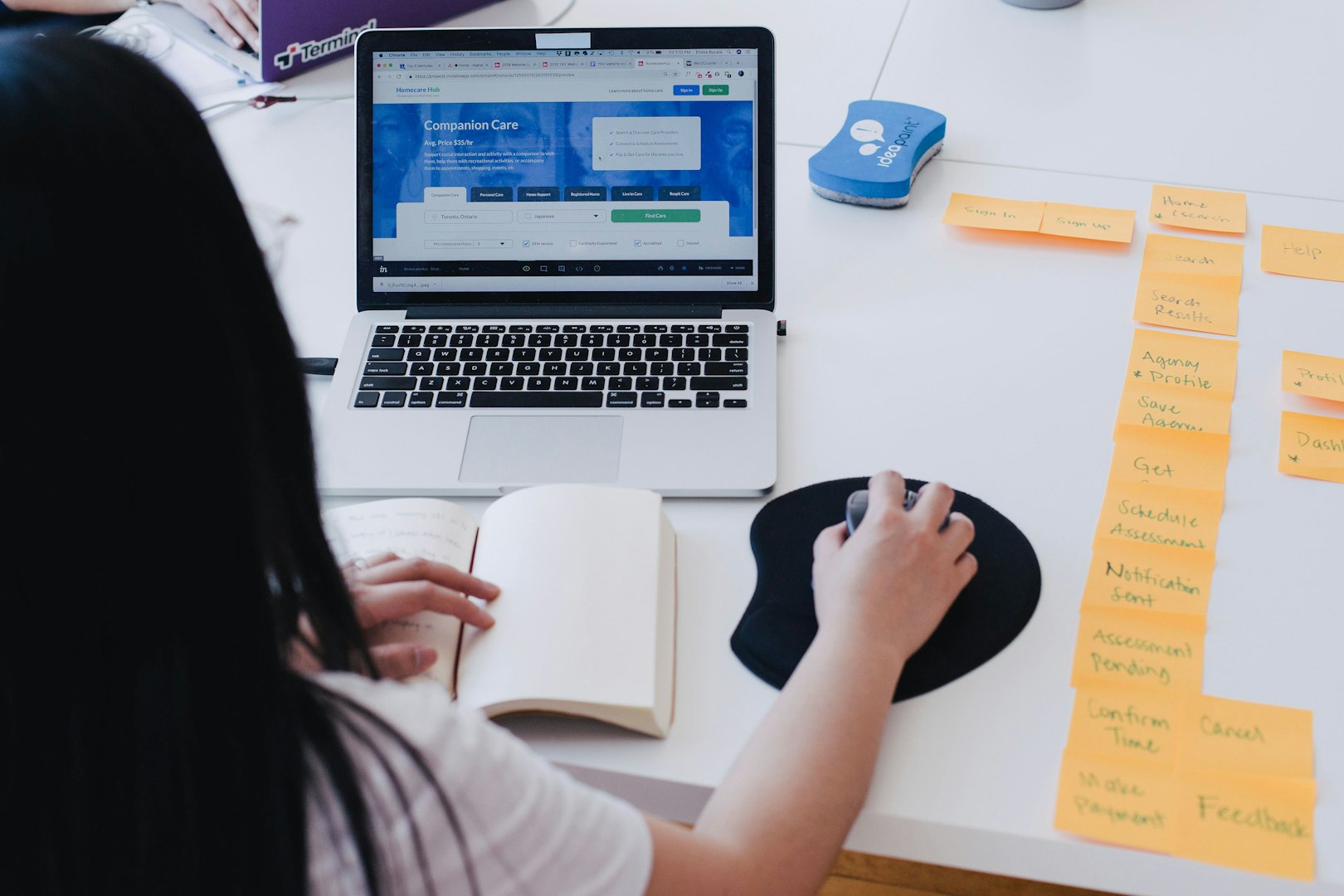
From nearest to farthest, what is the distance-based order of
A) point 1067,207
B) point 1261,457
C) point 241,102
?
point 1261,457, point 1067,207, point 241,102

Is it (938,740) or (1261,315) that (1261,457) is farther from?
(938,740)

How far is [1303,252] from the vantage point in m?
1.06

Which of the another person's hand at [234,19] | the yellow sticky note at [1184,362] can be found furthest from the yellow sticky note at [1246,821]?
the another person's hand at [234,19]

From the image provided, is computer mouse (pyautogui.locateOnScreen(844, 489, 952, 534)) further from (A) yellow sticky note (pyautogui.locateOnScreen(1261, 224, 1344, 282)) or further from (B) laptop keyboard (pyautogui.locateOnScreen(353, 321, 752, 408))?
(A) yellow sticky note (pyautogui.locateOnScreen(1261, 224, 1344, 282))

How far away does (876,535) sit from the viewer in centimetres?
74

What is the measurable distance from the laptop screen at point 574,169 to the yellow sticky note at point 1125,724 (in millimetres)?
445

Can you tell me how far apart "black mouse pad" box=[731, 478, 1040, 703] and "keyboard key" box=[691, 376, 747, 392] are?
119mm

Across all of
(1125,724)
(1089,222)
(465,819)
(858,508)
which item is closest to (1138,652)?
(1125,724)

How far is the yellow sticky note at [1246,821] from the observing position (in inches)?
23.5

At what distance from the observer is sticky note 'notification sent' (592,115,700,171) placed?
3.14ft

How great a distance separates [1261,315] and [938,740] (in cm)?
56

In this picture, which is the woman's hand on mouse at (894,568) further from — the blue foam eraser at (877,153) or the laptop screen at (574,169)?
the blue foam eraser at (877,153)

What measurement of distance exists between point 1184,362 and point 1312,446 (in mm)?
121

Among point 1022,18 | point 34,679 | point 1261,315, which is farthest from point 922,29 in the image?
point 34,679
